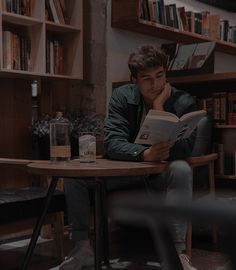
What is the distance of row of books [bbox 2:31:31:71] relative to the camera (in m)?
3.08

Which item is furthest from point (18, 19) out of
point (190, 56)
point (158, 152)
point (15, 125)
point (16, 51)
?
point (158, 152)

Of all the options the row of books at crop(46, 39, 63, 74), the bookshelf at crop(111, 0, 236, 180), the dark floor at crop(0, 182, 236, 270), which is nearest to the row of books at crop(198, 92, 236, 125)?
the bookshelf at crop(111, 0, 236, 180)

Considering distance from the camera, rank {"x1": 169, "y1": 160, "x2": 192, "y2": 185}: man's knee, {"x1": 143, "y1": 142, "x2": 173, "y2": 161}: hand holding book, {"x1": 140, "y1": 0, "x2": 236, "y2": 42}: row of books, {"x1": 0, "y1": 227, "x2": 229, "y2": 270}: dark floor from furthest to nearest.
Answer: {"x1": 140, "y1": 0, "x2": 236, "y2": 42}: row of books → {"x1": 0, "y1": 227, "x2": 229, "y2": 270}: dark floor → {"x1": 169, "y1": 160, "x2": 192, "y2": 185}: man's knee → {"x1": 143, "y1": 142, "x2": 173, "y2": 161}: hand holding book

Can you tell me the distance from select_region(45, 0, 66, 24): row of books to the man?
1166 mm

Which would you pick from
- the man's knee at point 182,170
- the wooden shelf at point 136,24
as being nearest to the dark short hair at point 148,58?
the man's knee at point 182,170

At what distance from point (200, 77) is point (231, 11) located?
2.61m

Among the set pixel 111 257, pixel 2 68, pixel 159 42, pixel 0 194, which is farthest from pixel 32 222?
pixel 159 42

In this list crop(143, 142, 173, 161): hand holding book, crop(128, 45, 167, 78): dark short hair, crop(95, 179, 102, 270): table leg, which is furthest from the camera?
crop(128, 45, 167, 78): dark short hair

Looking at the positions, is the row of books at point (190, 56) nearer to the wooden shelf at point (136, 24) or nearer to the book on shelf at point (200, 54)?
the book on shelf at point (200, 54)

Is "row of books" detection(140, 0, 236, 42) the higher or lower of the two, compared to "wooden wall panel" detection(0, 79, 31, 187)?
higher

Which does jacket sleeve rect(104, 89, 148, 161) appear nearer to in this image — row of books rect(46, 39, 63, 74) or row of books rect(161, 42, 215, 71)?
row of books rect(46, 39, 63, 74)

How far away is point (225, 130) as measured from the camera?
10.9 ft

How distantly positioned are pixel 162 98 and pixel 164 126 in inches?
17.9

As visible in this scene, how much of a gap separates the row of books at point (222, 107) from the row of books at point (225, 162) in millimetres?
183
